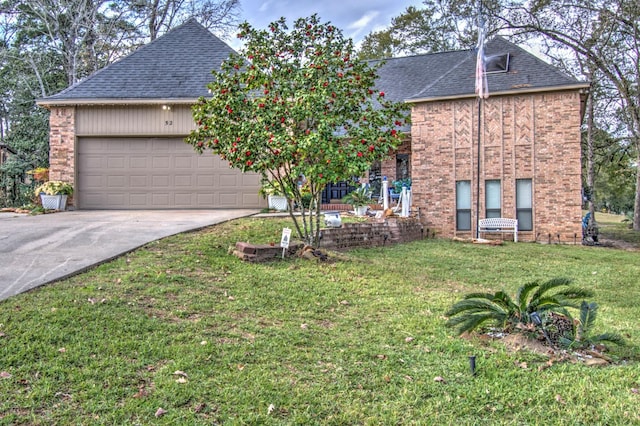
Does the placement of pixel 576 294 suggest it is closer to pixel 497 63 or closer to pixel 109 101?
pixel 497 63

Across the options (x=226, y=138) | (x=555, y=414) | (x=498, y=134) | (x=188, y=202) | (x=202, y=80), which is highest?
(x=202, y=80)

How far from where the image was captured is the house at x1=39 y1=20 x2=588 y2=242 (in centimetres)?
1118

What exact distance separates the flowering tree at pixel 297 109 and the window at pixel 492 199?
231 inches

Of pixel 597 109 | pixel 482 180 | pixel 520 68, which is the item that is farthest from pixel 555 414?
pixel 597 109

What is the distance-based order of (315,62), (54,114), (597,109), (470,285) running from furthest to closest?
(597,109), (54,114), (315,62), (470,285)

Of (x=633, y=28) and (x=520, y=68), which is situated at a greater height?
(x=633, y=28)

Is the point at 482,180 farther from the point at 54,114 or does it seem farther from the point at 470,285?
the point at 54,114

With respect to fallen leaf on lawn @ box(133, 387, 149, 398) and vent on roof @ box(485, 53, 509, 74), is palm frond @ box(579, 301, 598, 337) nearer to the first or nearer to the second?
fallen leaf on lawn @ box(133, 387, 149, 398)

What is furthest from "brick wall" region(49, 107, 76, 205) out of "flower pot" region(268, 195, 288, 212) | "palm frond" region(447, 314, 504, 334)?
"palm frond" region(447, 314, 504, 334)

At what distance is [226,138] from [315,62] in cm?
174

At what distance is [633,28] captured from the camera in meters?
15.6

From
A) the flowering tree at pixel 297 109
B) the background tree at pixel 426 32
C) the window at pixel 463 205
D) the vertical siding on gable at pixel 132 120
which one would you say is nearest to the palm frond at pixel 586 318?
the flowering tree at pixel 297 109

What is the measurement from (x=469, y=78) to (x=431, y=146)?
7.33ft

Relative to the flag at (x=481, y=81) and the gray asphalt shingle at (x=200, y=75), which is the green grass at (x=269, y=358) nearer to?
the flag at (x=481, y=81)
